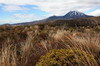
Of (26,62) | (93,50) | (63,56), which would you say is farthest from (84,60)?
(26,62)

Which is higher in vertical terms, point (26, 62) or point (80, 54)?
point (80, 54)

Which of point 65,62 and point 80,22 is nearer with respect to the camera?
point 65,62

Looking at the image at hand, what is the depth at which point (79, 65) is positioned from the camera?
3387mm

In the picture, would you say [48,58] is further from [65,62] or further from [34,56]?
[34,56]

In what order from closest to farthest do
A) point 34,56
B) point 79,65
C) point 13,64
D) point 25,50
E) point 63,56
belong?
point 79,65
point 63,56
point 13,64
point 34,56
point 25,50

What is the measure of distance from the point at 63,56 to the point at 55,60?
0.71ft

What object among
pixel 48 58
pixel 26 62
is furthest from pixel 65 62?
pixel 26 62

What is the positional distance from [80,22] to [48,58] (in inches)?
1610

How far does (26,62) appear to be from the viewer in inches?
179

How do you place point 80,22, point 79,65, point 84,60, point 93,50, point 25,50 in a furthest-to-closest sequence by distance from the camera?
point 80,22 → point 25,50 → point 93,50 → point 84,60 → point 79,65

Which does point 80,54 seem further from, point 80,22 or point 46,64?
point 80,22

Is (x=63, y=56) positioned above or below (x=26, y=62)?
above

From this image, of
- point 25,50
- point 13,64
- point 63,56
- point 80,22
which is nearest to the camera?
point 63,56

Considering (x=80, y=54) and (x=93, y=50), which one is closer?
(x=80, y=54)
